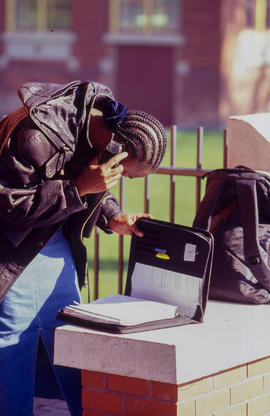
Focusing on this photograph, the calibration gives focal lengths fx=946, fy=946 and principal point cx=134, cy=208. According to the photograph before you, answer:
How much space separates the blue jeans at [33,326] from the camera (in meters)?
3.56

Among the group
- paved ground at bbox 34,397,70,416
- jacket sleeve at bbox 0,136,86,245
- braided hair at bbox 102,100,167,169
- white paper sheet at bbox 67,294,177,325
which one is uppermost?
braided hair at bbox 102,100,167,169

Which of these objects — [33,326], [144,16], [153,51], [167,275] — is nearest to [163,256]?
[167,275]

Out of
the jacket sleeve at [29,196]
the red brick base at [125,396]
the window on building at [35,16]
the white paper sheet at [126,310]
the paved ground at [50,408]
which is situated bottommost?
the paved ground at [50,408]

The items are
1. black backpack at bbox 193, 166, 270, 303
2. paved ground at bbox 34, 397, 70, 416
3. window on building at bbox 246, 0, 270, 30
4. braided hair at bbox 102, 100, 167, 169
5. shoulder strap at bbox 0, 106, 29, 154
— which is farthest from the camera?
window on building at bbox 246, 0, 270, 30

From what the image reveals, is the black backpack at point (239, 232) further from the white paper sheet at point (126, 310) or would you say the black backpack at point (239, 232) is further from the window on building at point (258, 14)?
the window on building at point (258, 14)

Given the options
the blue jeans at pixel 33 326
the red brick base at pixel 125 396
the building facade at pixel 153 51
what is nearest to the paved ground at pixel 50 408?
the blue jeans at pixel 33 326

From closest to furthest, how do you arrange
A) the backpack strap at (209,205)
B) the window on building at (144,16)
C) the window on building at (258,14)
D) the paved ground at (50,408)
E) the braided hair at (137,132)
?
the braided hair at (137,132)
the backpack strap at (209,205)
the paved ground at (50,408)
the window on building at (144,16)
the window on building at (258,14)

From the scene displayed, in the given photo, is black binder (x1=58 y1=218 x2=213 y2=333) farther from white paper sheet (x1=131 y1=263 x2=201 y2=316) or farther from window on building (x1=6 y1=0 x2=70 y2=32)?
window on building (x1=6 y1=0 x2=70 y2=32)

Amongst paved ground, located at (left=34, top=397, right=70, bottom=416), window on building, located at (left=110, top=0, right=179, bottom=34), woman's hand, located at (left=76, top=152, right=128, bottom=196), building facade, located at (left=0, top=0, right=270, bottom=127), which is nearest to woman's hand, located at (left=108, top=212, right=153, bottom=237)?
woman's hand, located at (left=76, top=152, right=128, bottom=196)

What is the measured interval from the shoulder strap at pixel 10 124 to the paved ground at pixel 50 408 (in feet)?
Answer: 5.07

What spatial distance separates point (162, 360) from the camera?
126 inches

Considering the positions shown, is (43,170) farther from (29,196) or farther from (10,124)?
(10,124)

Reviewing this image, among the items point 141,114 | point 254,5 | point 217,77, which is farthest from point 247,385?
point 254,5

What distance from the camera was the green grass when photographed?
7953 millimetres
